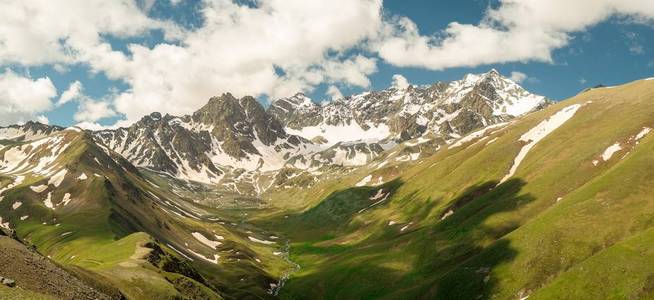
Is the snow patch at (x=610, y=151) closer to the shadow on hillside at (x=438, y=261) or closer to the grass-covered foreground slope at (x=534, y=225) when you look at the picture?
the grass-covered foreground slope at (x=534, y=225)

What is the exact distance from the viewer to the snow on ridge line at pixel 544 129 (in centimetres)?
16938

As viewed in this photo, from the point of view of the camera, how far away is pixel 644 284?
64.8 meters

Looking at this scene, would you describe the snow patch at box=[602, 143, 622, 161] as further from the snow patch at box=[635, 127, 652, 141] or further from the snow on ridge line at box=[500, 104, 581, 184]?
the snow on ridge line at box=[500, 104, 581, 184]

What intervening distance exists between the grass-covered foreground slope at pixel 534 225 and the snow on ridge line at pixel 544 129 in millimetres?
631

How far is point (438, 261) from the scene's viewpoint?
4567 inches

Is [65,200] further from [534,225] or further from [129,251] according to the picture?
[534,225]

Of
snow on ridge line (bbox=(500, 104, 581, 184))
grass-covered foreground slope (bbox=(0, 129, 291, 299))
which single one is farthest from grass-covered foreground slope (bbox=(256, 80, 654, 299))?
grass-covered foreground slope (bbox=(0, 129, 291, 299))

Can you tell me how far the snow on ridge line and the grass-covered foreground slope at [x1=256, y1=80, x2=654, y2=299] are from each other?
63cm

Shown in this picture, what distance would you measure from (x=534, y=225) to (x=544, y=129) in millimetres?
92918

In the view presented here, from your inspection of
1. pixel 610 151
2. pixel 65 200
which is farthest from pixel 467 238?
pixel 65 200

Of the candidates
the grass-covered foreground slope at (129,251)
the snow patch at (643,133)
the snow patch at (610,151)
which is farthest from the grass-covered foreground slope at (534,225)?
the grass-covered foreground slope at (129,251)

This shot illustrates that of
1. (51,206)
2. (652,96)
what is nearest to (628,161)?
(652,96)

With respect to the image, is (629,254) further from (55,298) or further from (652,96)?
(652,96)

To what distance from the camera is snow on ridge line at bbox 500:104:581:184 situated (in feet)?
556
